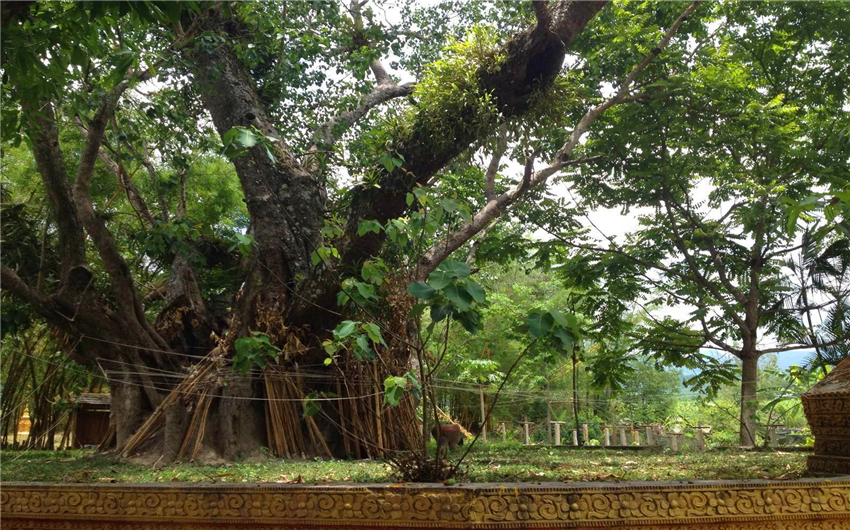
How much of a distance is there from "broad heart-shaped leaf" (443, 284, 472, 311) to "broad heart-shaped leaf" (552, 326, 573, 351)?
37 centimetres

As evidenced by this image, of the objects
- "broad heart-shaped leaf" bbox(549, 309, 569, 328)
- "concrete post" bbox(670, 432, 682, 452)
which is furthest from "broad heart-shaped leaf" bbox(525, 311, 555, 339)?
"concrete post" bbox(670, 432, 682, 452)

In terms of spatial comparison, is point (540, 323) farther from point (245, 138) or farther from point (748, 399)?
point (748, 399)

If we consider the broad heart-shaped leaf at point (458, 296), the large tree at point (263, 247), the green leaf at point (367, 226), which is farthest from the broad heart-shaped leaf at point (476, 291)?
the large tree at point (263, 247)

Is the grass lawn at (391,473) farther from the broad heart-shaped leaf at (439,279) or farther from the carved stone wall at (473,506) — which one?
the broad heart-shaped leaf at (439,279)

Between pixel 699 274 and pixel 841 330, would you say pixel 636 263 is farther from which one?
pixel 841 330

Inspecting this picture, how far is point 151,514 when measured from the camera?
2.61 meters

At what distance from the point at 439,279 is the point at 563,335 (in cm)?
54

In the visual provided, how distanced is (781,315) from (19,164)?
10.8 m

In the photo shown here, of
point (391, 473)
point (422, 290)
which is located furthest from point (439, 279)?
point (391, 473)

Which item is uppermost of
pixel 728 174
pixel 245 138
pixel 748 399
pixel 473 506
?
pixel 728 174

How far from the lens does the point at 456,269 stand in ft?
8.03

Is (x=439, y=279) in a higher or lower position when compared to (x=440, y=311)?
higher

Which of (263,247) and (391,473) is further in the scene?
(263,247)

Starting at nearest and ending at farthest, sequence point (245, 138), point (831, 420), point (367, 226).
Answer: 1. point (245, 138)
2. point (831, 420)
3. point (367, 226)
